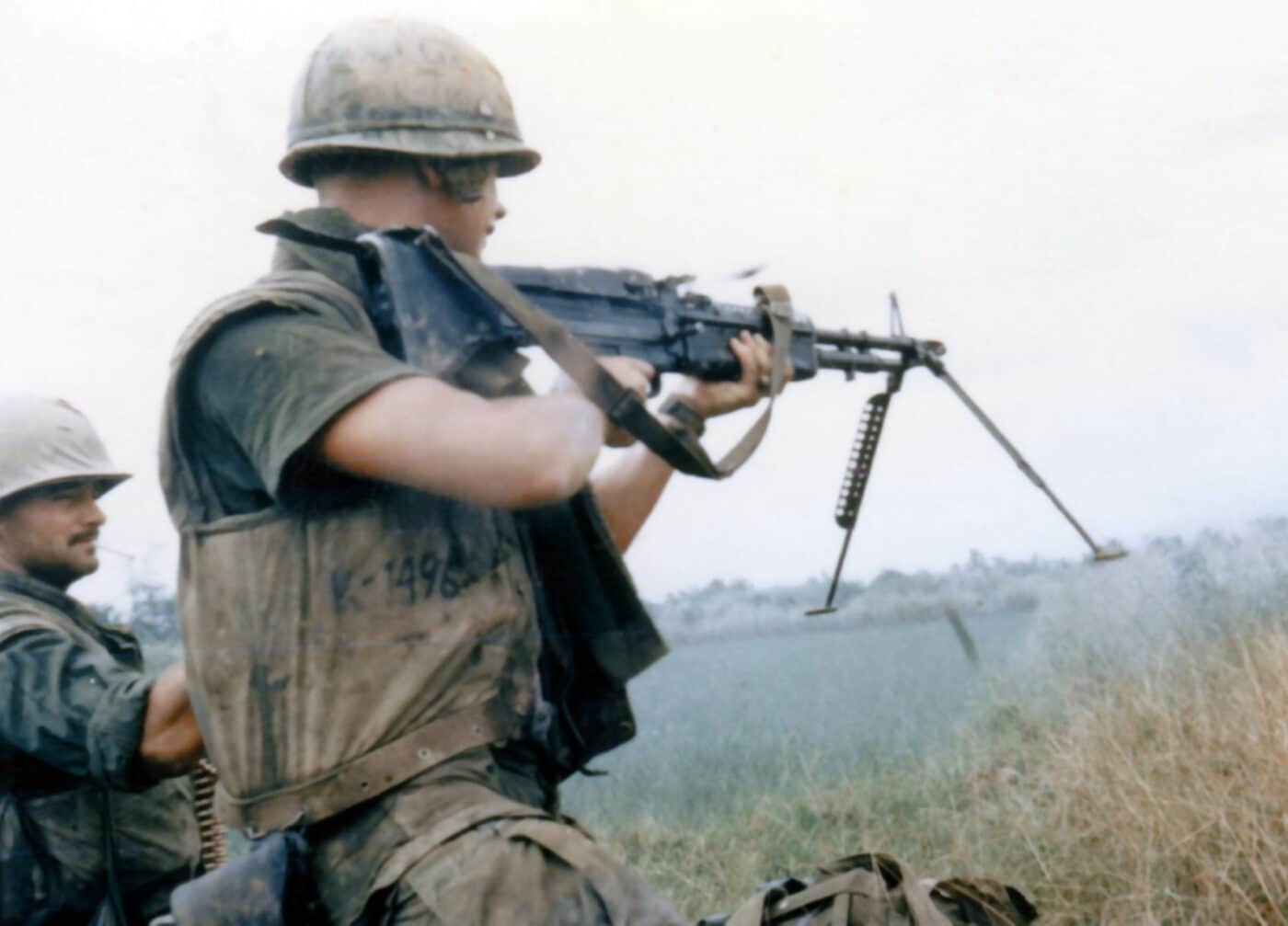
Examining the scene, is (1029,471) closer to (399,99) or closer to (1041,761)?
(399,99)

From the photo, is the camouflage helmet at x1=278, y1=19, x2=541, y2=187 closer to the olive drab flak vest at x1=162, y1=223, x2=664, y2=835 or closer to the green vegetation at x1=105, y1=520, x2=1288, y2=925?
the olive drab flak vest at x1=162, y1=223, x2=664, y2=835

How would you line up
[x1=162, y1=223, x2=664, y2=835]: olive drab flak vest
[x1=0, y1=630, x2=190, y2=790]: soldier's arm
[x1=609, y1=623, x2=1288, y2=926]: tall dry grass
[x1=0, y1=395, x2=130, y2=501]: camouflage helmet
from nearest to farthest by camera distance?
[x1=162, y1=223, x2=664, y2=835]: olive drab flak vest < [x1=0, y1=630, x2=190, y2=790]: soldier's arm < [x1=609, y1=623, x2=1288, y2=926]: tall dry grass < [x1=0, y1=395, x2=130, y2=501]: camouflage helmet

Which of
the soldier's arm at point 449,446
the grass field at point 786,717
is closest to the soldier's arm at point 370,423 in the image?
the soldier's arm at point 449,446

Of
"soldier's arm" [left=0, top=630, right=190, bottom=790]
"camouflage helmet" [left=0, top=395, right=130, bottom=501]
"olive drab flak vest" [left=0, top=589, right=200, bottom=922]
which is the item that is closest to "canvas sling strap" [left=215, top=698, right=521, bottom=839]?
"soldier's arm" [left=0, top=630, right=190, bottom=790]

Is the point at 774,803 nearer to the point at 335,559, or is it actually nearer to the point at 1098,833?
the point at 1098,833

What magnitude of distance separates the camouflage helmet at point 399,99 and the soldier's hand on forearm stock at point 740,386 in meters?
0.74

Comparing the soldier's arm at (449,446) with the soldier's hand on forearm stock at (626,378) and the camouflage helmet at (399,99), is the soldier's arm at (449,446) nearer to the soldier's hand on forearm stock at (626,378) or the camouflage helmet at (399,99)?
the soldier's hand on forearm stock at (626,378)

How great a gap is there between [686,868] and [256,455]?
4767mm

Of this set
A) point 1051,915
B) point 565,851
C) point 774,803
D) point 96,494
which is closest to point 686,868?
point 774,803

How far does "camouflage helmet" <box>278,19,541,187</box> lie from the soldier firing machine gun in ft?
0.97

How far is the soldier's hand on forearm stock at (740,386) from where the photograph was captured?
3295 millimetres

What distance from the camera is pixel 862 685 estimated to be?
9.75m

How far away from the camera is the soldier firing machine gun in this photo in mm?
2436

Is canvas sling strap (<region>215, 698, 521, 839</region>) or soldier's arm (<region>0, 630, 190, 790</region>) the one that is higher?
canvas sling strap (<region>215, 698, 521, 839</region>)
